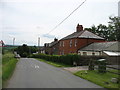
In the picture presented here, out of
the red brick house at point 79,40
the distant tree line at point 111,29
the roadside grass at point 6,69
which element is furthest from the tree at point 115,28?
the roadside grass at point 6,69

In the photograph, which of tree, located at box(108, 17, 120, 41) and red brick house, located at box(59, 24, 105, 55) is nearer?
red brick house, located at box(59, 24, 105, 55)

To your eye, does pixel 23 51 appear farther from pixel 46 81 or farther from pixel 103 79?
pixel 46 81

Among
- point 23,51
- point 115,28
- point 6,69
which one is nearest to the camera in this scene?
point 6,69

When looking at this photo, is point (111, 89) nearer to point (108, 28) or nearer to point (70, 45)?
point (70, 45)

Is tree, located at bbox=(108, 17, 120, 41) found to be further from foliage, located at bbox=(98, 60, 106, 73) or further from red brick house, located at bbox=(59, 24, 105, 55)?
foliage, located at bbox=(98, 60, 106, 73)

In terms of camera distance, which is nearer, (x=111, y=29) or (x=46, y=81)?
(x=46, y=81)

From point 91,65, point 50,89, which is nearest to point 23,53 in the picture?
point 91,65

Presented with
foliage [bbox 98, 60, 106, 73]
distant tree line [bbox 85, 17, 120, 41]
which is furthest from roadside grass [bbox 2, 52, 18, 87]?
distant tree line [bbox 85, 17, 120, 41]

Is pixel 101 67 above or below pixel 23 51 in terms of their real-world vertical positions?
below

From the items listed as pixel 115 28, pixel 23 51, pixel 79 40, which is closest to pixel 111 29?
pixel 115 28

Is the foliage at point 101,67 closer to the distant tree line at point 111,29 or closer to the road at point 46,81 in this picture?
the road at point 46,81

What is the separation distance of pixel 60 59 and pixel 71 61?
5.83 m

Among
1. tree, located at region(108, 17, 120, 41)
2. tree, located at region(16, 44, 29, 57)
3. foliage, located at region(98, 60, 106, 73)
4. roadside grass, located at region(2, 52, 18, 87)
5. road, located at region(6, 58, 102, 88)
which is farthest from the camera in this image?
tree, located at region(16, 44, 29, 57)

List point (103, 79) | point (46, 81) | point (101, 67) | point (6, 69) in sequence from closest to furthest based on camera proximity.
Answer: point (46, 81)
point (103, 79)
point (101, 67)
point (6, 69)
